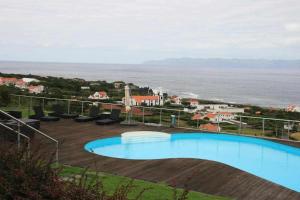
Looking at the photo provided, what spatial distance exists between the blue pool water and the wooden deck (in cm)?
119

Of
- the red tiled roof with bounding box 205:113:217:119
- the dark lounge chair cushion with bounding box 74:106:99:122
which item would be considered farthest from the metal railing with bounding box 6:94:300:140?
the dark lounge chair cushion with bounding box 74:106:99:122

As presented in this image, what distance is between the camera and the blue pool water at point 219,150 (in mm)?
9352

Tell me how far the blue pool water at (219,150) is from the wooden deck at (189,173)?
3.91ft

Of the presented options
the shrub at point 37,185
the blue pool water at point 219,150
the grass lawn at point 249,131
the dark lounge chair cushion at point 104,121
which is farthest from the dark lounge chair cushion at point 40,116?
the shrub at point 37,185

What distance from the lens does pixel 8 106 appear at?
16.2 m

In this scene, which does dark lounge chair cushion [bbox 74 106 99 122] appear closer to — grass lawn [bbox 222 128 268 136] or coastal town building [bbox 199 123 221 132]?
coastal town building [bbox 199 123 221 132]

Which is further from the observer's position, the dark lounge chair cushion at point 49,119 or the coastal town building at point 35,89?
the coastal town building at point 35,89

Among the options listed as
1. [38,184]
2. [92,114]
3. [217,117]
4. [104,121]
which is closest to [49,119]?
[92,114]

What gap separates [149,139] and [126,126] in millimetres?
1410

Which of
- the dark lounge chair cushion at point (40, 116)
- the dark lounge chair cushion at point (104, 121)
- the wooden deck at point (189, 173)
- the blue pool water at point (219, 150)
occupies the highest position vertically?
the dark lounge chair cushion at point (40, 116)

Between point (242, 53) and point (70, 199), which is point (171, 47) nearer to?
point (242, 53)

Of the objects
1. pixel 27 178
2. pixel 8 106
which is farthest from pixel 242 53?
pixel 27 178

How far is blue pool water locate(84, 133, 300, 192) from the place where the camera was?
9.35m

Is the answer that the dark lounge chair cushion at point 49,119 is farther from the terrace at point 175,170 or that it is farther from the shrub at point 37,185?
the shrub at point 37,185
